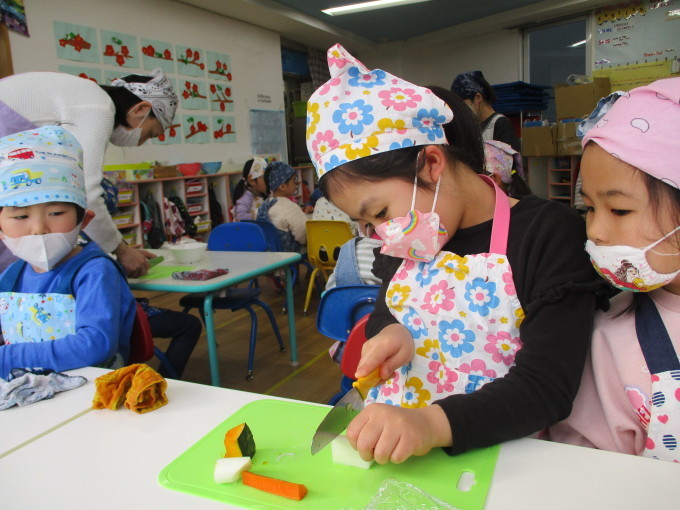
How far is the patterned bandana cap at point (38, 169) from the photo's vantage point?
1426 millimetres

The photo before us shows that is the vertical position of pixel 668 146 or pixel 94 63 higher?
pixel 94 63

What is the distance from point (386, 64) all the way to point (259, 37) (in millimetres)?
3206

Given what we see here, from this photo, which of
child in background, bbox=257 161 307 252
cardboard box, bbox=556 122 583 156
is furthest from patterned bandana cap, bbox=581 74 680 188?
cardboard box, bbox=556 122 583 156

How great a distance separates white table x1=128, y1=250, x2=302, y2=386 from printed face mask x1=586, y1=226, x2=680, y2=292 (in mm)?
1713

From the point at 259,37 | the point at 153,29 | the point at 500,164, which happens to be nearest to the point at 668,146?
the point at 500,164

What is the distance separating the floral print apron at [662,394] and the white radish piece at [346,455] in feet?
1.49

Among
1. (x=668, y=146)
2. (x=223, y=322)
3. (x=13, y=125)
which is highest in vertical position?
(x=13, y=125)

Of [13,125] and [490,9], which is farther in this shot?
[490,9]

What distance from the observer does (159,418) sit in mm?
911

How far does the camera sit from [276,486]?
0.68 m

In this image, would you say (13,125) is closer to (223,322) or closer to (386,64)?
(223,322)

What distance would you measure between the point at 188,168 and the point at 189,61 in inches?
57.1

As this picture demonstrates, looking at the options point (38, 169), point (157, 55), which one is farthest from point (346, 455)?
point (157, 55)

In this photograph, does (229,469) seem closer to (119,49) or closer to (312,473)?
(312,473)
